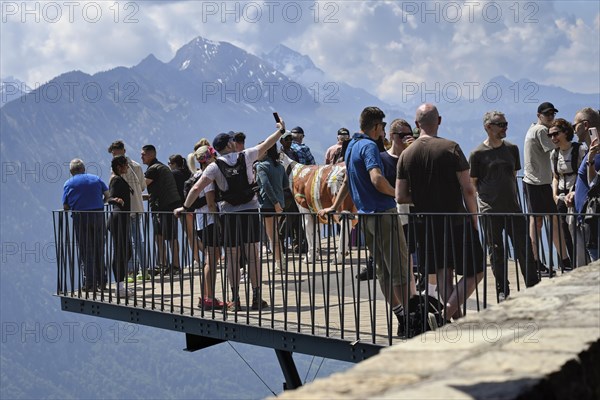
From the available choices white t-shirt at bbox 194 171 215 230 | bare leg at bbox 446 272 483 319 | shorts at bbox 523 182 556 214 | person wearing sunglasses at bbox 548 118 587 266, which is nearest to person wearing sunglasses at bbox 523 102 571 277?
shorts at bbox 523 182 556 214

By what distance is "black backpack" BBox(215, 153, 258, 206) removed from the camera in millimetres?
9406

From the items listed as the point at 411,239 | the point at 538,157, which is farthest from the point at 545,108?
the point at 411,239

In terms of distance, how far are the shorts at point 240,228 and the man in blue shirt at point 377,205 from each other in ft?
5.13

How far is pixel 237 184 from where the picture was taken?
9539 mm

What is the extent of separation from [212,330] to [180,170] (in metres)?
4.30

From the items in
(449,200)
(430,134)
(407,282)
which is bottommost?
(407,282)

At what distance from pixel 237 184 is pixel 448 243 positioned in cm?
252

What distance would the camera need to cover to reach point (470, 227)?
7.71 metres

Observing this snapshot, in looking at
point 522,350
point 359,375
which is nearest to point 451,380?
point 359,375

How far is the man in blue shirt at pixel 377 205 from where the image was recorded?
778 cm

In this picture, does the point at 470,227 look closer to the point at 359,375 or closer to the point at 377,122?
the point at 377,122

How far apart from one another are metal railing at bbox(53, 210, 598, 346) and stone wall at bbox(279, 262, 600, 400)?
3179 mm

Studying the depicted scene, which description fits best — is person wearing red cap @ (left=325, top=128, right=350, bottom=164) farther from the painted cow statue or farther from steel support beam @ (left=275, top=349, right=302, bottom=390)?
steel support beam @ (left=275, top=349, right=302, bottom=390)

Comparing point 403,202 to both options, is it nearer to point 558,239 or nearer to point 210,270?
point 558,239
